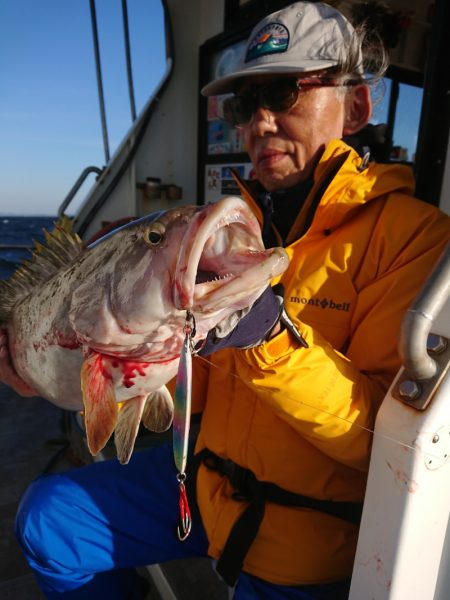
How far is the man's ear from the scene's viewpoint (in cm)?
202

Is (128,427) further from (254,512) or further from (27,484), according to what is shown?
(27,484)

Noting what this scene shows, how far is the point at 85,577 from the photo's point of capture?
2.03 metres

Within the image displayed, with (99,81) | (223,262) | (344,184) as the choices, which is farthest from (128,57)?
(223,262)

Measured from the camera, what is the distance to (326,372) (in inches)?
53.6

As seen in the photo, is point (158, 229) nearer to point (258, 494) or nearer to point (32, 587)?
point (258, 494)

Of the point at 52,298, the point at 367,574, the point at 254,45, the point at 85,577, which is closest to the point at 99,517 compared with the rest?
the point at 85,577

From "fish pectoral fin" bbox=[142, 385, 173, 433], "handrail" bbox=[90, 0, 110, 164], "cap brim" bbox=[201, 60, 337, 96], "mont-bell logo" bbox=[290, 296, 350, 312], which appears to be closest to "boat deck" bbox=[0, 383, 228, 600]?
"fish pectoral fin" bbox=[142, 385, 173, 433]

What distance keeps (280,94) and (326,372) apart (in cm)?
129

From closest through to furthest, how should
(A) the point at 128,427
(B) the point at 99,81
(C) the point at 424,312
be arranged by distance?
(C) the point at 424,312 → (A) the point at 128,427 → (B) the point at 99,81

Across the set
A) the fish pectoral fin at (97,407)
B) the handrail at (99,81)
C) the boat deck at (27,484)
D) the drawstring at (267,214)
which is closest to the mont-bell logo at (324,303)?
the drawstring at (267,214)

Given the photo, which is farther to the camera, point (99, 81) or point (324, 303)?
point (99, 81)

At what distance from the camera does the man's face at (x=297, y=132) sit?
1.92m

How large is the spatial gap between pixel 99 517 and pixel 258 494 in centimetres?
84

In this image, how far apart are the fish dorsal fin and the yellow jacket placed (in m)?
0.74
